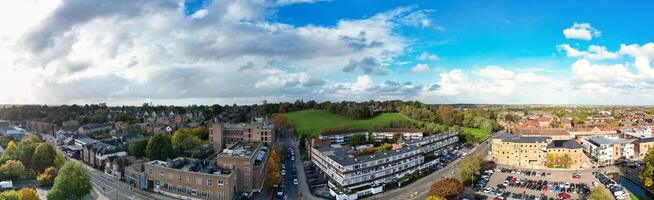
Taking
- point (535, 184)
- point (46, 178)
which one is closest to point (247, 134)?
point (46, 178)

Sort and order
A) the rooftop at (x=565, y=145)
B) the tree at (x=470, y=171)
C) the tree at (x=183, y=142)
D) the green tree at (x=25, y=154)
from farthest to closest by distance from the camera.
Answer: the tree at (x=183, y=142)
the rooftop at (x=565, y=145)
the green tree at (x=25, y=154)
the tree at (x=470, y=171)

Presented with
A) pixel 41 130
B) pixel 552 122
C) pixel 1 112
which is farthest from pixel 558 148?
pixel 1 112

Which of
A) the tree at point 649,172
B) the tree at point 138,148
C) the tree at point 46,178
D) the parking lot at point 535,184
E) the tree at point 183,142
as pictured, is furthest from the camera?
the tree at point 183,142

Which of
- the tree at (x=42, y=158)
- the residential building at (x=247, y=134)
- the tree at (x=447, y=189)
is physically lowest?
the tree at (x=447, y=189)

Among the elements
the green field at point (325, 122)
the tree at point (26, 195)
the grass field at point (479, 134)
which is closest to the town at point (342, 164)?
the grass field at point (479, 134)

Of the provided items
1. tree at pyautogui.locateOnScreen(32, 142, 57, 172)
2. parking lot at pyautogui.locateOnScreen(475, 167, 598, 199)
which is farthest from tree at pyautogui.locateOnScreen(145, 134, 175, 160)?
parking lot at pyautogui.locateOnScreen(475, 167, 598, 199)

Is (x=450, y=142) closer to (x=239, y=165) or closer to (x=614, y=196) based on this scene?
(x=614, y=196)

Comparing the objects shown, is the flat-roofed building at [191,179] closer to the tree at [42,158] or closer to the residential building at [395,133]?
the tree at [42,158]
